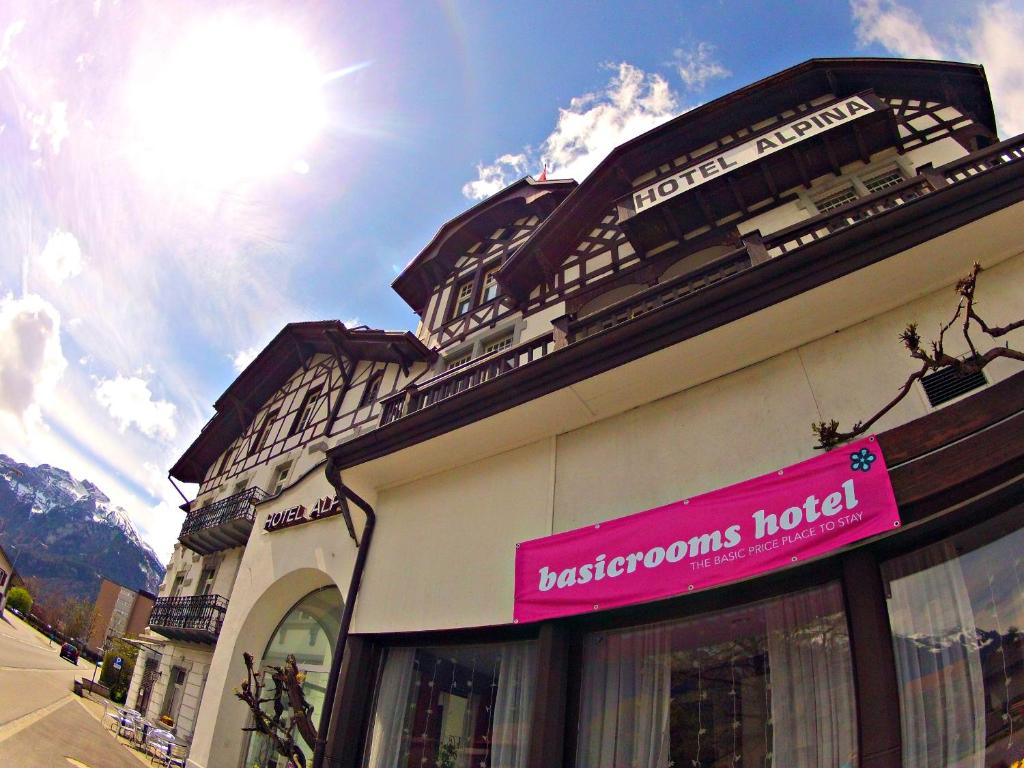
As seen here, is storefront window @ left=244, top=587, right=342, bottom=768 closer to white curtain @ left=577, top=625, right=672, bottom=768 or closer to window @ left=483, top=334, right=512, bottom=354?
white curtain @ left=577, top=625, right=672, bottom=768

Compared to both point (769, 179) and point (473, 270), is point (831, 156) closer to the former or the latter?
point (769, 179)

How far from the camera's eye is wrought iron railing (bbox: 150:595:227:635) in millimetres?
17641

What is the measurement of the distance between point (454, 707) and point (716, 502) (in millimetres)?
4526

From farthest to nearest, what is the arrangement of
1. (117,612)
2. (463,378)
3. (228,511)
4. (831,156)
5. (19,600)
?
(117,612) → (19,600) → (228,511) → (831,156) → (463,378)

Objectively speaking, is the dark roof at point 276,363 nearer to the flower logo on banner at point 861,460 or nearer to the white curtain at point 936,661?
the flower logo on banner at point 861,460

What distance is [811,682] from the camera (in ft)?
16.3

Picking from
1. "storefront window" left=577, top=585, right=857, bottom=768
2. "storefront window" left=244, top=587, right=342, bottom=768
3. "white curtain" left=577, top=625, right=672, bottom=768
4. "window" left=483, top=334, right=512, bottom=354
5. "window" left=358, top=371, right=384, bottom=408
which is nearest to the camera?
"storefront window" left=577, top=585, right=857, bottom=768

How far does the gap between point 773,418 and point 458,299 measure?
1174 cm

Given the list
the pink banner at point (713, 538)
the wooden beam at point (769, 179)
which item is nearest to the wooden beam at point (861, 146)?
the wooden beam at point (769, 179)

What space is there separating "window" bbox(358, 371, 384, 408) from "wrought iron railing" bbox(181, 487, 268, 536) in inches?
184

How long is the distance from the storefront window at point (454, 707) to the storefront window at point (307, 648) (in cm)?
304

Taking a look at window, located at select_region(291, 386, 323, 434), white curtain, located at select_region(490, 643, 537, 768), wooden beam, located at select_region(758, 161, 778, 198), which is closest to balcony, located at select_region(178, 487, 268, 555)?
window, located at select_region(291, 386, 323, 434)

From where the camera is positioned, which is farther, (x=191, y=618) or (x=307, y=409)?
(x=307, y=409)

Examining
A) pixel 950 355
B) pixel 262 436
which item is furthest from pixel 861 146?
pixel 262 436
